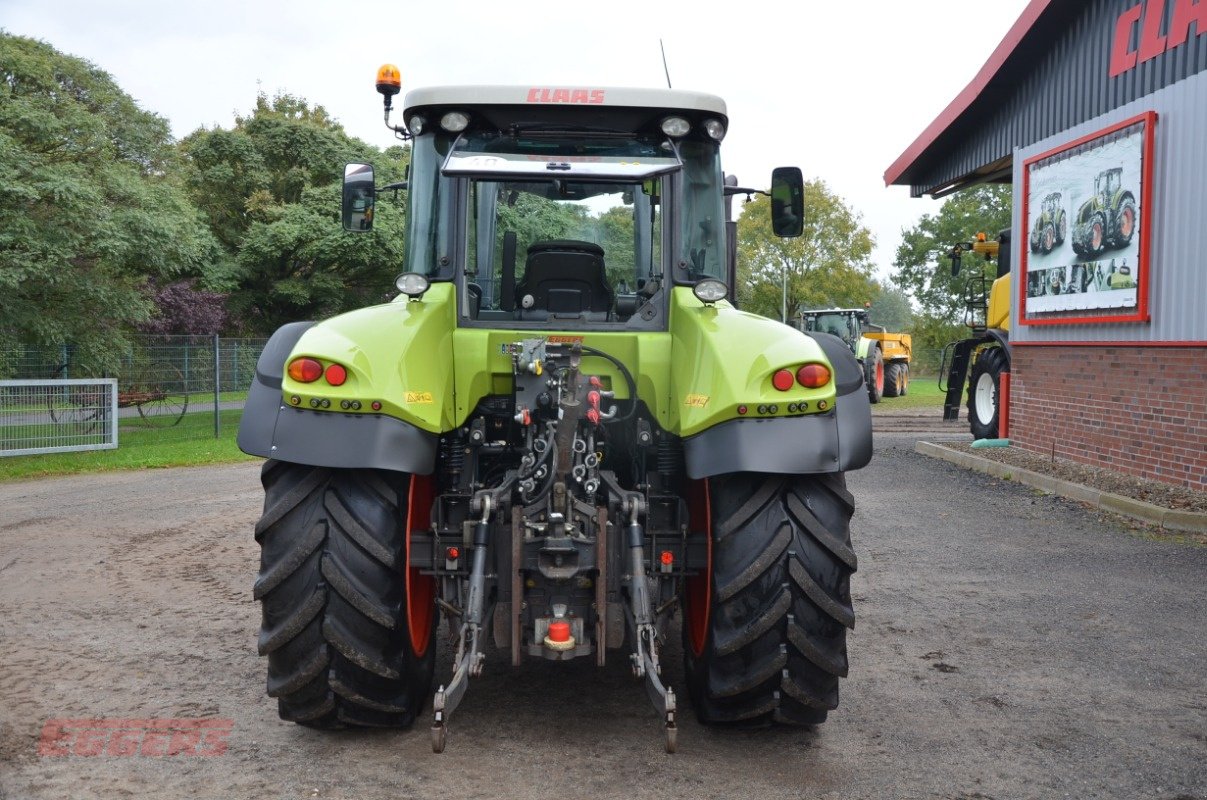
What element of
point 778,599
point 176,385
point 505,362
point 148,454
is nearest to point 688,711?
point 778,599

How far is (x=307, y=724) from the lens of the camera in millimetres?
4328

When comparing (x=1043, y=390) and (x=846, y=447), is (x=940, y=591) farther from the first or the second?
(x=1043, y=390)

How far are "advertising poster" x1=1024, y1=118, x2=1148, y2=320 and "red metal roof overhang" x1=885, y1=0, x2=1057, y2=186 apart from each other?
1393 millimetres

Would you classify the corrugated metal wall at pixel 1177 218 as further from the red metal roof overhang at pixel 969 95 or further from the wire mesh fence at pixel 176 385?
the wire mesh fence at pixel 176 385

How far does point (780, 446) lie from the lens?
4.10 metres

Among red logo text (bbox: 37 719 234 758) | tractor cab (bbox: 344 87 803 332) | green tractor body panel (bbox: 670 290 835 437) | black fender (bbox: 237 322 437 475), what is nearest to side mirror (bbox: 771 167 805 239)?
tractor cab (bbox: 344 87 803 332)

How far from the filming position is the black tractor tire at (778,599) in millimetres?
4145

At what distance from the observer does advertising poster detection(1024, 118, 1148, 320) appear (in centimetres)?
1158

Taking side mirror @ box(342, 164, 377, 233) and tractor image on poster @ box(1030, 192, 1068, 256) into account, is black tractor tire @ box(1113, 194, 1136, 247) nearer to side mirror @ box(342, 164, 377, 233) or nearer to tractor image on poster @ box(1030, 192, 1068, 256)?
tractor image on poster @ box(1030, 192, 1068, 256)

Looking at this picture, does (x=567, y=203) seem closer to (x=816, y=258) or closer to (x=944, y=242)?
(x=816, y=258)

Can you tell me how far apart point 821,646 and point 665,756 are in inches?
28.4

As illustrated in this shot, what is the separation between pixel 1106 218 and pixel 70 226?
12535 millimetres

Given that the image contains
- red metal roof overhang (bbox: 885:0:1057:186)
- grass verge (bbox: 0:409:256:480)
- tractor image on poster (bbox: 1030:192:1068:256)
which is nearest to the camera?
tractor image on poster (bbox: 1030:192:1068:256)

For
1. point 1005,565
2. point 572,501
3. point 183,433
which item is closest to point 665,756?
point 572,501
